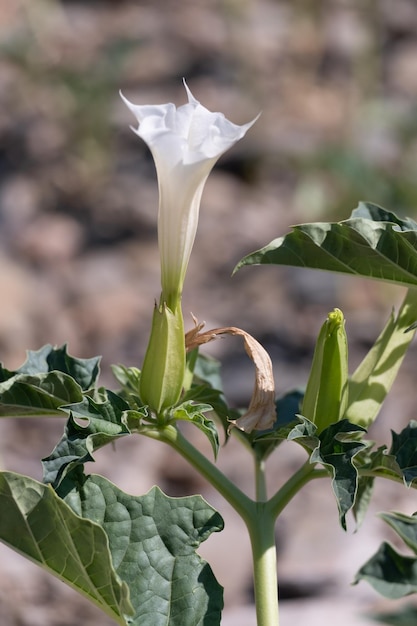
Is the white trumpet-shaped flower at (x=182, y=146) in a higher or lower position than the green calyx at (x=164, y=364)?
higher

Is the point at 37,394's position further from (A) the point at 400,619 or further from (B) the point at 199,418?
(A) the point at 400,619

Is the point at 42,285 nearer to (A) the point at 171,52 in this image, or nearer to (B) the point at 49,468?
(A) the point at 171,52

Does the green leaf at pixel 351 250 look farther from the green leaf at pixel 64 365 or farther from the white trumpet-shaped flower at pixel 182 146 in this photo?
the green leaf at pixel 64 365

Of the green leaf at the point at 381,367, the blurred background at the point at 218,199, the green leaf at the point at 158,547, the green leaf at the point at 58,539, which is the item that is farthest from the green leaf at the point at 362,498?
the blurred background at the point at 218,199

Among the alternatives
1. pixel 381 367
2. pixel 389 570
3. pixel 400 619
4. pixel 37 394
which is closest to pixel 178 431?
pixel 37 394

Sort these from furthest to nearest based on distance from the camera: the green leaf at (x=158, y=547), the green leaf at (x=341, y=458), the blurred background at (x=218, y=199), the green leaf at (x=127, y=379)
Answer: the blurred background at (x=218, y=199) < the green leaf at (x=127, y=379) < the green leaf at (x=158, y=547) < the green leaf at (x=341, y=458)

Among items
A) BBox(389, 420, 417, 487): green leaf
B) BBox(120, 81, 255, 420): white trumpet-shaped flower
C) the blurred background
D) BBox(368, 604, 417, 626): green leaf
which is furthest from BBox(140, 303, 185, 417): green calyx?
the blurred background

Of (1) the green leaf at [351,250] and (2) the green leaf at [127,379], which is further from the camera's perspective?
(2) the green leaf at [127,379]

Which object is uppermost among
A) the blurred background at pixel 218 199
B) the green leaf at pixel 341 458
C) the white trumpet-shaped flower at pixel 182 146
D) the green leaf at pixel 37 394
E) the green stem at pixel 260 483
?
the blurred background at pixel 218 199
